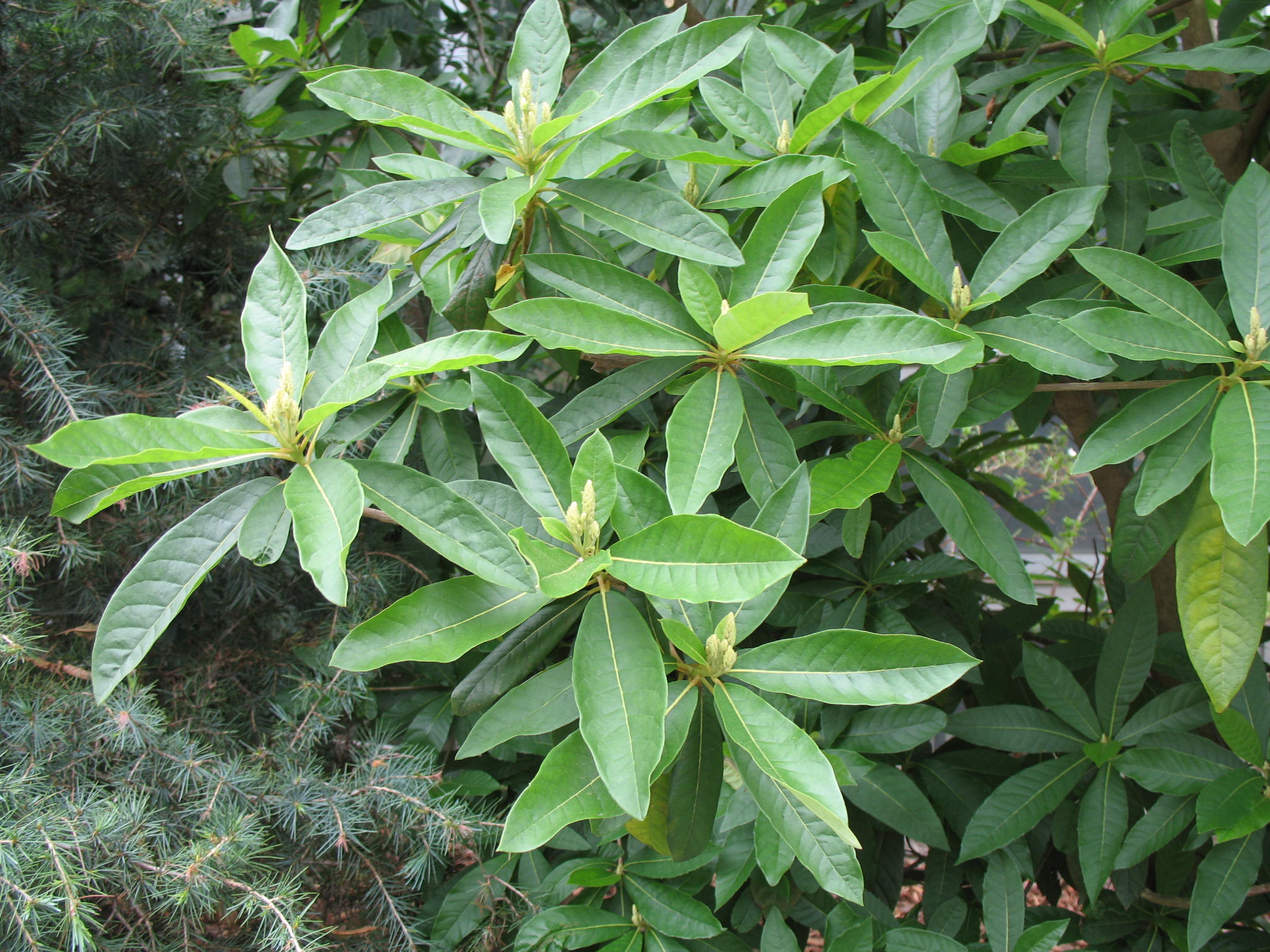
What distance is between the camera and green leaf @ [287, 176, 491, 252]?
0.84 meters

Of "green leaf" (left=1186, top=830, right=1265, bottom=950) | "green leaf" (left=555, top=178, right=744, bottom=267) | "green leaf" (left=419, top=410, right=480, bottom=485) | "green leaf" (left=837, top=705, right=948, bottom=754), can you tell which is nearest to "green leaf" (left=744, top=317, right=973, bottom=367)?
"green leaf" (left=555, top=178, right=744, bottom=267)

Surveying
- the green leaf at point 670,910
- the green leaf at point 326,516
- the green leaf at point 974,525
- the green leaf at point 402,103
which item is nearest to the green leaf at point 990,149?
the green leaf at point 974,525

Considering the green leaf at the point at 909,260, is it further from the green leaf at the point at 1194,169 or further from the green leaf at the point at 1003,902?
the green leaf at the point at 1003,902

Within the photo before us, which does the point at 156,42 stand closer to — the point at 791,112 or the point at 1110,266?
the point at 791,112

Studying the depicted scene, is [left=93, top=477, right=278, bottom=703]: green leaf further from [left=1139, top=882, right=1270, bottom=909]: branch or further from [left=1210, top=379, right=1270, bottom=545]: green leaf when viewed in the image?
[left=1139, top=882, right=1270, bottom=909]: branch

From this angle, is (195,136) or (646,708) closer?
(646,708)

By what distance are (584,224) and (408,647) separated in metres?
0.63

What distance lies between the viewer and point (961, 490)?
3.18 ft

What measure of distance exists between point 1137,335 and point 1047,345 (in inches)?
3.0

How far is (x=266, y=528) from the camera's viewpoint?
0.75 metres

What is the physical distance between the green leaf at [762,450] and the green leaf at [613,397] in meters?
0.08

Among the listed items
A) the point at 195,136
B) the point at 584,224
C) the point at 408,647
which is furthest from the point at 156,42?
the point at 408,647

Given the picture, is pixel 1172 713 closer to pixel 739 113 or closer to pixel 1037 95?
pixel 1037 95

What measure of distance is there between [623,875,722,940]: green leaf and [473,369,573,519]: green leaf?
28.3 inches
